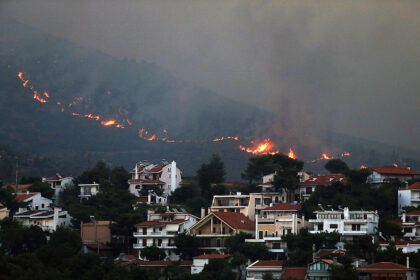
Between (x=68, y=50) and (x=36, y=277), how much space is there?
144 m

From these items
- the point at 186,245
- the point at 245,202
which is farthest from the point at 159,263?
the point at 245,202

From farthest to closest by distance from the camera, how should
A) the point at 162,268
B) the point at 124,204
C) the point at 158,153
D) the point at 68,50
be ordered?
the point at 68,50 → the point at 158,153 → the point at 124,204 → the point at 162,268

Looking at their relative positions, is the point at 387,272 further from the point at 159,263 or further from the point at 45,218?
the point at 45,218

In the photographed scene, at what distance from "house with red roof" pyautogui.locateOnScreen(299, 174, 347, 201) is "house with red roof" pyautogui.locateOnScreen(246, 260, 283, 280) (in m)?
16.8

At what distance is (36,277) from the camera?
53875 millimetres

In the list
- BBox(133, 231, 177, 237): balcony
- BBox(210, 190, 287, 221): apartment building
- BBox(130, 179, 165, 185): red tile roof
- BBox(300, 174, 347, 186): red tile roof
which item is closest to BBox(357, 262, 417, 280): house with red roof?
BBox(133, 231, 177, 237): balcony

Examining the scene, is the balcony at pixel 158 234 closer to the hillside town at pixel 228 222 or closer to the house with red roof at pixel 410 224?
the hillside town at pixel 228 222

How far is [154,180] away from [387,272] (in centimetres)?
3546

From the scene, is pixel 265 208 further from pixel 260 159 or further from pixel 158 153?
pixel 158 153

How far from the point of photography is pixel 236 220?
70625 millimetres

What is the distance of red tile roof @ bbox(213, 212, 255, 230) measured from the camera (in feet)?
227

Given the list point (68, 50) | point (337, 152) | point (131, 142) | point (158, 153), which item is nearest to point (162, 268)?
point (337, 152)

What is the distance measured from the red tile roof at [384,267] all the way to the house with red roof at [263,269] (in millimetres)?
6269

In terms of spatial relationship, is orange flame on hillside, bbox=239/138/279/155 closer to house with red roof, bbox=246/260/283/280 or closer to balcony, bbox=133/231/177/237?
balcony, bbox=133/231/177/237
